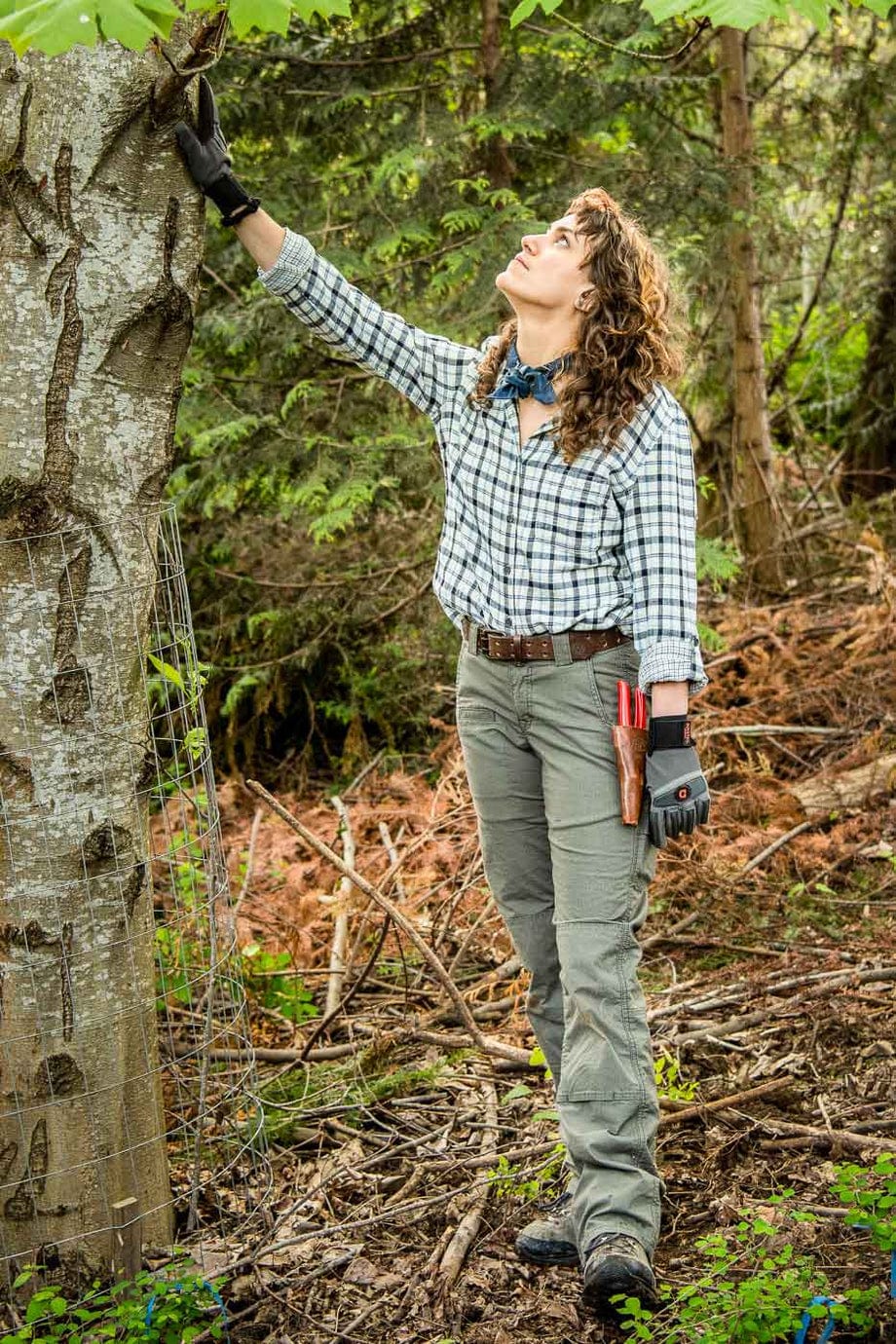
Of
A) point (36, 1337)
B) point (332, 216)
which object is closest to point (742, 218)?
point (332, 216)

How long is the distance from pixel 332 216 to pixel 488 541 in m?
3.53

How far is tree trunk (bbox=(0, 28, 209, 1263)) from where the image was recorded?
261 cm

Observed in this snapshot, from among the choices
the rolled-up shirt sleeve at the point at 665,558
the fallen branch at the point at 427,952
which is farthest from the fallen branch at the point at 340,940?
the rolled-up shirt sleeve at the point at 665,558

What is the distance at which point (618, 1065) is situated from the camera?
280 centimetres

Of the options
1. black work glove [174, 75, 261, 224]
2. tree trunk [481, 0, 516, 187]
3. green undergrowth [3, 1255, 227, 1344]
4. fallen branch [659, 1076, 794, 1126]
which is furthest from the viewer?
tree trunk [481, 0, 516, 187]

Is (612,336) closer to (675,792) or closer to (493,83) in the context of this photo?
(675,792)

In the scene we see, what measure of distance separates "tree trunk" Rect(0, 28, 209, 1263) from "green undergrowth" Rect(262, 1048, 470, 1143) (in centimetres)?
72

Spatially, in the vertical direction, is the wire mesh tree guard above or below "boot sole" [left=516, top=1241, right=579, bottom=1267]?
above

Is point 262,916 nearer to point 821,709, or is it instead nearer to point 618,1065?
point 618,1065

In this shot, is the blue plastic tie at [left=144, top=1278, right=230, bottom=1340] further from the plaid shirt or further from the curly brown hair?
the curly brown hair

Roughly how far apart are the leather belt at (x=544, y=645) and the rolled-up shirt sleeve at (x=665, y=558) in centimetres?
6

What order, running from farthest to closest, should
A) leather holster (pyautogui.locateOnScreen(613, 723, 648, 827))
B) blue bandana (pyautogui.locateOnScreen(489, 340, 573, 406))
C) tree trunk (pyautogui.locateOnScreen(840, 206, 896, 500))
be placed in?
Result: tree trunk (pyautogui.locateOnScreen(840, 206, 896, 500)) → blue bandana (pyautogui.locateOnScreen(489, 340, 573, 406)) → leather holster (pyautogui.locateOnScreen(613, 723, 648, 827))

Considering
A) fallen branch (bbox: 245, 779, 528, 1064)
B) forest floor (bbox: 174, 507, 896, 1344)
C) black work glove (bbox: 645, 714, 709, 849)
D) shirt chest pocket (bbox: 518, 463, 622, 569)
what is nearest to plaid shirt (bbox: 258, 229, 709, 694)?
shirt chest pocket (bbox: 518, 463, 622, 569)

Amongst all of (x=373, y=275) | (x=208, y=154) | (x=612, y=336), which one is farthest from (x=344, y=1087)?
(x=373, y=275)
